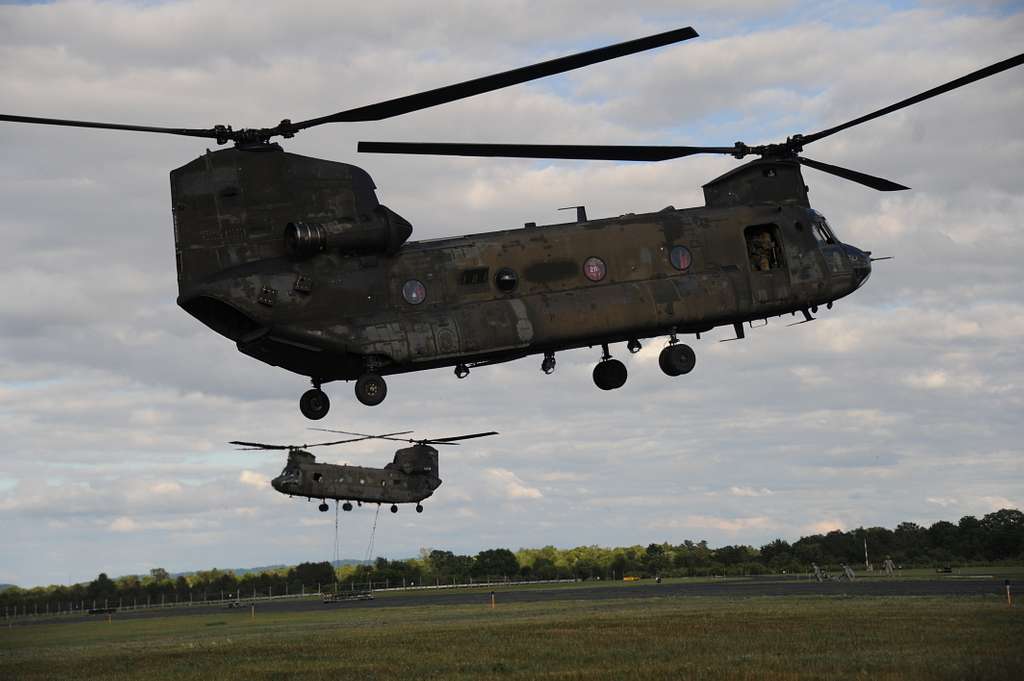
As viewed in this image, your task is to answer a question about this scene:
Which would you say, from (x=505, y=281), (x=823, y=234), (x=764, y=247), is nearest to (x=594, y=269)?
(x=505, y=281)

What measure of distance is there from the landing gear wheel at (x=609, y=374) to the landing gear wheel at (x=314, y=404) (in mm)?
7323

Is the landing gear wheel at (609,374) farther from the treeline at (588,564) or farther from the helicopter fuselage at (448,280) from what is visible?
the treeline at (588,564)

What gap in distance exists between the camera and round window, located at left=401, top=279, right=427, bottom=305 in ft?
82.9

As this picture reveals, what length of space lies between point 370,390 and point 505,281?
13.6 ft

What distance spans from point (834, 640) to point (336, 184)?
69.1ft

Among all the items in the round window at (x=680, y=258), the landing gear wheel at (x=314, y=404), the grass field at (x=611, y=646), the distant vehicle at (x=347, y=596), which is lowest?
the grass field at (x=611, y=646)

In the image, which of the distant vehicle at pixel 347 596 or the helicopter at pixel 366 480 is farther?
the distant vehicle at pixel 347 596

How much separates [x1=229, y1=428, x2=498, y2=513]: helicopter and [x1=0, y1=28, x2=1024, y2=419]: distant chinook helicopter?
36739mm

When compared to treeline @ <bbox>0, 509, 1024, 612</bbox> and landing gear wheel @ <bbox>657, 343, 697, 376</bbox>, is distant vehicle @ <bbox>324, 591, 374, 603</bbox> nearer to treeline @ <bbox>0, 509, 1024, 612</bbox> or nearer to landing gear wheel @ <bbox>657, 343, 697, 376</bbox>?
treeline @ <bbox>0, 509, 1024, 612</bbox>

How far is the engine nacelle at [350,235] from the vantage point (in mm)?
24688

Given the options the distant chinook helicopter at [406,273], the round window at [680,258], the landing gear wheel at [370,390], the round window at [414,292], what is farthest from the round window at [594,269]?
the landing gear wheel at [370,390]

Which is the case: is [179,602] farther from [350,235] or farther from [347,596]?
[350,235]

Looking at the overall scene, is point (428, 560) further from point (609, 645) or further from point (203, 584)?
point (609, 645)

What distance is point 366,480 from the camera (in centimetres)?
6938
